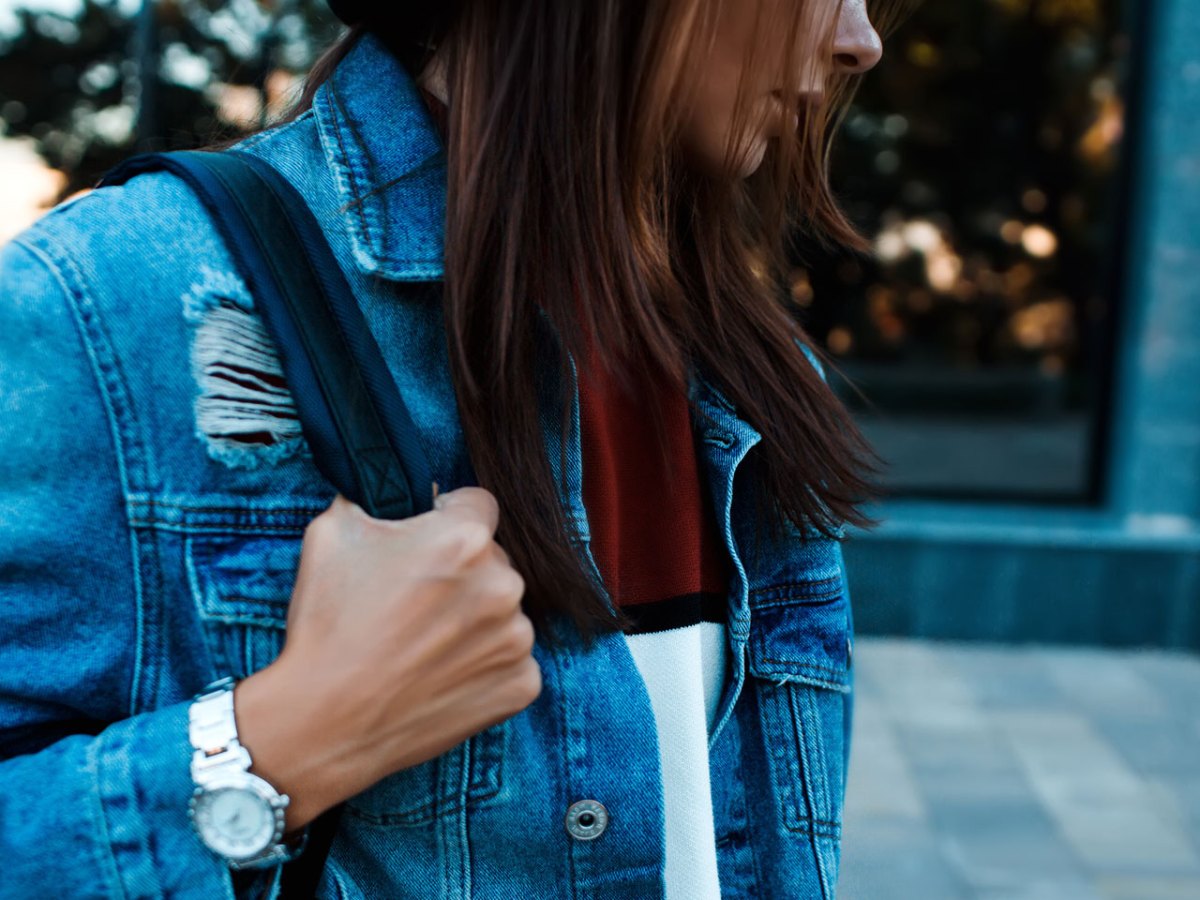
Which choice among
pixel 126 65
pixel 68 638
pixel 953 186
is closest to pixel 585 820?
pixel 68 638

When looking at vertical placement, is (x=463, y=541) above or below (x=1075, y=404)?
above

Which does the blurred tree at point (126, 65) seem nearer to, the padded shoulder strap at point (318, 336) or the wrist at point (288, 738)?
the padded shoulder strap at point (318, 336)

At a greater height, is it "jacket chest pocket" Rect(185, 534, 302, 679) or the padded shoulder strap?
the padded shoulder strap

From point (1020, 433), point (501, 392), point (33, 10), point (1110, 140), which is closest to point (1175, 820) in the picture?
point (1020, 433)

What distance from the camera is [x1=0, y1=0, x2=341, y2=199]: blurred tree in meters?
4.91

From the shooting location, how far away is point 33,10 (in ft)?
16.1

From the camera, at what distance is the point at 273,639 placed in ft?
3.05

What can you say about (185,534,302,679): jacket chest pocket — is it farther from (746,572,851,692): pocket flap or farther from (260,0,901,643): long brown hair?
(746,572,851,692): pocket flap

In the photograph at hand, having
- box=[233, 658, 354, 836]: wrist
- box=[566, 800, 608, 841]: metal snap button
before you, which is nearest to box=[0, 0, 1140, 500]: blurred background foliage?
box=[566, 800, 608, 841]: metal snap button

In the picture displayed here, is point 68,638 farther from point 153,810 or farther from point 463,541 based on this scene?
point 463,541

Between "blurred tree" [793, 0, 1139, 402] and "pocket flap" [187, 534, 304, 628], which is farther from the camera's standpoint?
"blurred tree" [793, 0, 1139, 402]

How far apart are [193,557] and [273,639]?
9 cm

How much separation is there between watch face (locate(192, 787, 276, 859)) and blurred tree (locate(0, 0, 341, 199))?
4556 mm

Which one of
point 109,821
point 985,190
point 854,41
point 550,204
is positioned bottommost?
point 109,821
